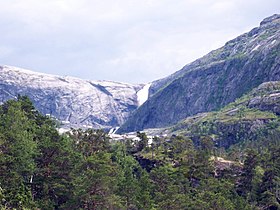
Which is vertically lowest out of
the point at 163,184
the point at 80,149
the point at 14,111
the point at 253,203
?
the point at 253,203

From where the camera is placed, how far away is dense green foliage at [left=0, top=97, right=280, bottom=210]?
2685 inches

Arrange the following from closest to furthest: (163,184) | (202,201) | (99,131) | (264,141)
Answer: (202,201) → (163,184) → (99,131) → (264,141)

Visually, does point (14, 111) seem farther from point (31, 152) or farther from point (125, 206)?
point (125, 206)

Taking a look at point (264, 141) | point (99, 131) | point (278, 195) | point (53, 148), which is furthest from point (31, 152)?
point (264, 141)

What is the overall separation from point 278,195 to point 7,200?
7654cm

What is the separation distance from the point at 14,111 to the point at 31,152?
1192 centimetres

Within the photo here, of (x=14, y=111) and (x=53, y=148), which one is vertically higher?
(x=14, y=111)

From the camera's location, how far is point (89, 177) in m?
72.3

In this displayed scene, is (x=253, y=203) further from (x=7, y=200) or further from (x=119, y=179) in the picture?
(x=7, y=200)

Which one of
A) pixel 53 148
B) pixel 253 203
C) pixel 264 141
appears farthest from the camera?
pixel 264 141

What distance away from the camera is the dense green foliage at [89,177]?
6819 centimetres

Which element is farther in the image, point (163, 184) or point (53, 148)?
point (163, 184)

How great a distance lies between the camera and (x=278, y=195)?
4299 inches

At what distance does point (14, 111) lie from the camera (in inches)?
3098
